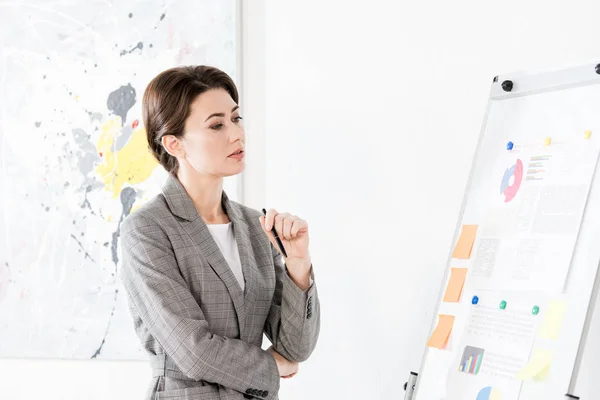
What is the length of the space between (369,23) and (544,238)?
1016 millimetres

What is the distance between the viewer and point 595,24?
1925 millimetres

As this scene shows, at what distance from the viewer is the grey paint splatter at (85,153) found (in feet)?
9.11

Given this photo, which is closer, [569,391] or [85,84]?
[569,391]

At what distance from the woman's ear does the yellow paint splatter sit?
839mm

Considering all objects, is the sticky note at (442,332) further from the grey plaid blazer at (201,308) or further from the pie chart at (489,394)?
the grey plaid blazer at (201,308)

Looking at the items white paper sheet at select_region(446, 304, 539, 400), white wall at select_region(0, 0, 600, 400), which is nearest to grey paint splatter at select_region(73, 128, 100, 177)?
white wall at select_region(0, 0, 600, 400)

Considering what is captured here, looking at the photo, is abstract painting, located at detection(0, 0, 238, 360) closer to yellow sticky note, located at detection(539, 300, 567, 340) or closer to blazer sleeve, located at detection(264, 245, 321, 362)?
blazer sleeve, located at detection(264, 245, 321, 362)

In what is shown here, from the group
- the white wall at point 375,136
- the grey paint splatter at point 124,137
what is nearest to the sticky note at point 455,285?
the white wall at point 375,136

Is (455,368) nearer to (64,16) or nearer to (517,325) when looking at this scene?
(517,325)

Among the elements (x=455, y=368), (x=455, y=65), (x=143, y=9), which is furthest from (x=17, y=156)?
(x=455, y=368)

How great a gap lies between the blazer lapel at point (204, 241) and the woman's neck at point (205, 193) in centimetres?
3

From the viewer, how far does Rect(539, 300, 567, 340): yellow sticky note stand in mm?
1567

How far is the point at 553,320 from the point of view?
5.18ft

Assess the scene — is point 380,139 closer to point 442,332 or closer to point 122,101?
point 442,332
